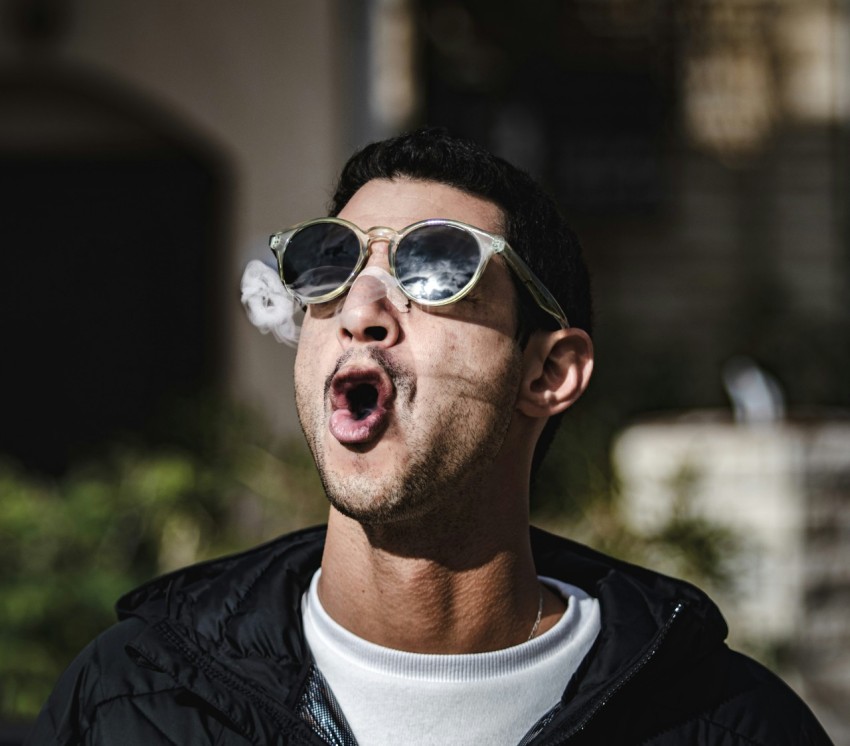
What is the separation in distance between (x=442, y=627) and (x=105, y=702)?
1.86 feet

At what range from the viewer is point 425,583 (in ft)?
6.79

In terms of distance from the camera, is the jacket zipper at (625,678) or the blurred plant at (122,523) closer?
the jacket zipper at (625,678)

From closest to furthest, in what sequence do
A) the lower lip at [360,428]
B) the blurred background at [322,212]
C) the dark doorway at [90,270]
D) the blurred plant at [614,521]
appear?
the lower lip at [360,428], the blurred plant at [614,521], the blurred background at [322,212], the dark doorway at [90,270]

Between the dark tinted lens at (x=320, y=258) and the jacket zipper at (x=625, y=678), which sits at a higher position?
the dark tinted lens at (x=320, y=258)

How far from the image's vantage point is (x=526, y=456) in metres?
2.23

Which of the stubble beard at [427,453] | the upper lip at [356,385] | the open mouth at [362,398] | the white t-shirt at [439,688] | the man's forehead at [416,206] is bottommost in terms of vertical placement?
the white t-shirt at [439,688]

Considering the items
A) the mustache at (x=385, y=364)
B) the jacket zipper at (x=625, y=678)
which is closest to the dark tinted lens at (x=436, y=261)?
the mustache at (x=385, y=364)

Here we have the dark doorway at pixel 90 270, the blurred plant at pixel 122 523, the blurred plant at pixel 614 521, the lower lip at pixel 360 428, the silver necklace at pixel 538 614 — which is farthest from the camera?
the dark doorway at pixel 90 270

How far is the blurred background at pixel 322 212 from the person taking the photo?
5.07 meters

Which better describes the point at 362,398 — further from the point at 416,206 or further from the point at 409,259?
the point at 416,206

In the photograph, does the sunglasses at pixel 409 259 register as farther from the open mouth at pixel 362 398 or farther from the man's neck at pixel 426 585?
the man's neck at pixel 426 585

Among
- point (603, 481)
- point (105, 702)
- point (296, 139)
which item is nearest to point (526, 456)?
point (105, 702)

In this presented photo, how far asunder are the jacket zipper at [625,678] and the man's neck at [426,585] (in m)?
0.20

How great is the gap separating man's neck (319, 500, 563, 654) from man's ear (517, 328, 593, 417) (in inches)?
8.1
